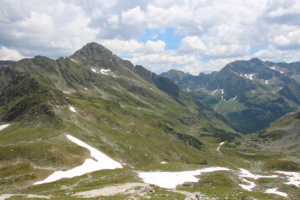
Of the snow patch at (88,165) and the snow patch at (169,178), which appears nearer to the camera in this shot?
the snow patch at (169,178)

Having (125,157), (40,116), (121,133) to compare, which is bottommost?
(125,157)

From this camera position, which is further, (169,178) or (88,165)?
(88,165)

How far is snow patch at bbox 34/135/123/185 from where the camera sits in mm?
65188

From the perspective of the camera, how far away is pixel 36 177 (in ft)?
203

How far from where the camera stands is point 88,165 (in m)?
75.3

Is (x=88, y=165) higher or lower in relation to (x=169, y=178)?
higher

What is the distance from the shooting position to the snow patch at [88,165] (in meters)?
65.2

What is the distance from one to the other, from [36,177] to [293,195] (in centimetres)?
6312

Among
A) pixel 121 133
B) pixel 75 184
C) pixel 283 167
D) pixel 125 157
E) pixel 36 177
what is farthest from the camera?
pixel 121 133

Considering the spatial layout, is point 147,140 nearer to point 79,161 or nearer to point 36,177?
point 79,161

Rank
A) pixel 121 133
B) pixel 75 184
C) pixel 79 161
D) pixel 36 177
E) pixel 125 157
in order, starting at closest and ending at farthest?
pixel 75 184, pixel 36 177, pixel 79 161, pixel 125 157, pixel 121 133

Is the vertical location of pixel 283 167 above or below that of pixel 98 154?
below

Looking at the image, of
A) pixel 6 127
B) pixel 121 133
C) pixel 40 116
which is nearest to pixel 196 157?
pixel 121 133

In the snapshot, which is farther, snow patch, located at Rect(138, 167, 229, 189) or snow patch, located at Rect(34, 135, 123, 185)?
snow patch, located at Rect(34, 135, 123, 185)
